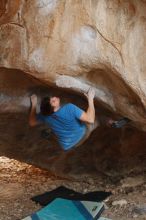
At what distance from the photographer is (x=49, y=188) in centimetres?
562

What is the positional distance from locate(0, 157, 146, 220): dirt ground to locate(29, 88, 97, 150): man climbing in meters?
1.10

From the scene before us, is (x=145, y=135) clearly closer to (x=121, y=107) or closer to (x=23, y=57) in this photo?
(x=121, y=107)

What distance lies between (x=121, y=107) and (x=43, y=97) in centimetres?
78

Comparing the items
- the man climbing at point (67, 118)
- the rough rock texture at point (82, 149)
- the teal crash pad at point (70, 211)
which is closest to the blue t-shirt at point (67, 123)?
the man climbing at point (67, 118)

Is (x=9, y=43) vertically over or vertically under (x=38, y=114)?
over

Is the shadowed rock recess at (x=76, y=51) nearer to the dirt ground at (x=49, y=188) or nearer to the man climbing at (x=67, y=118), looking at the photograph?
the man climbing at (x=67, y=118)

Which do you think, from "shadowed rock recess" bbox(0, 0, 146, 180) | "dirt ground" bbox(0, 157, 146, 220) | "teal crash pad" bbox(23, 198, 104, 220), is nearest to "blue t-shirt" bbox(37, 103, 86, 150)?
"shadowed rock recess" bbox(0, 0, 146, 180)

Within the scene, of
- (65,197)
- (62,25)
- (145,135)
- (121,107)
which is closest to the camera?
(62,25)

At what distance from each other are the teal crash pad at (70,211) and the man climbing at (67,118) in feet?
2.53

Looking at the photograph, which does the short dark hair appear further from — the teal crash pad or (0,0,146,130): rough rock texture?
A: the teal crash pad

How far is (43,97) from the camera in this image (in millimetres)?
4359

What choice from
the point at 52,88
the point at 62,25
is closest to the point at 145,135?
the point at 52,88

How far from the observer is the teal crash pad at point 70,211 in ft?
14.7

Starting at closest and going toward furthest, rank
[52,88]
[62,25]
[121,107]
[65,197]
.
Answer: [62,25] < [121,107] < [52,88] < [65,197]
